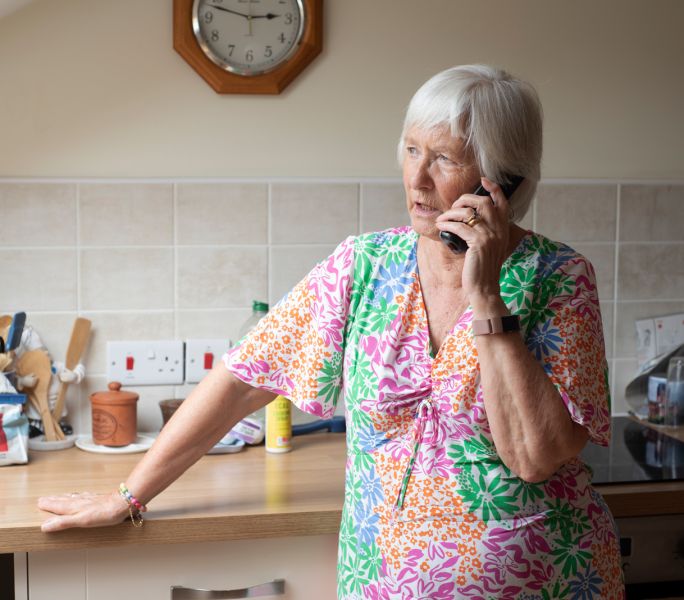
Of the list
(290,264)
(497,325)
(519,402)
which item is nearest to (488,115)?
(497,325)

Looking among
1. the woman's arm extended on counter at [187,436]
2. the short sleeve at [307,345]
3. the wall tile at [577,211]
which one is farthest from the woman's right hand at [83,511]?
the wall tile at [577,211]

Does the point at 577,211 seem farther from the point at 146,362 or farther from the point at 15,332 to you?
the point at 15,332

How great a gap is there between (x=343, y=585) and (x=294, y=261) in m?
0.87

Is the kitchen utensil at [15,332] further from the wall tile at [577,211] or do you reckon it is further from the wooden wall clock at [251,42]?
the wall tile at [577,211]

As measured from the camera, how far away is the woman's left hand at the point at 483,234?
49.1 inches

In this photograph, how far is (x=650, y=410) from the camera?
85.4 inches

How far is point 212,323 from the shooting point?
207 cm

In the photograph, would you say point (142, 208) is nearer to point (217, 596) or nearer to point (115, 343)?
point (115, 343)

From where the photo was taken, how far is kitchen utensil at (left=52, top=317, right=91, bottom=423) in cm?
196

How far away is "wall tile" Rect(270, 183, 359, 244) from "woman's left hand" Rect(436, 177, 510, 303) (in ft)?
2.70

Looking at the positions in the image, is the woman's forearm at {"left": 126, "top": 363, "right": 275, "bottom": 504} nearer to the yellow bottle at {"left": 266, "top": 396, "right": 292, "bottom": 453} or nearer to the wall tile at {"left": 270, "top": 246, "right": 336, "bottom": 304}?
the yellow bottle at {"left": 266, "top": 396, "right": 292, "bottom": 453}

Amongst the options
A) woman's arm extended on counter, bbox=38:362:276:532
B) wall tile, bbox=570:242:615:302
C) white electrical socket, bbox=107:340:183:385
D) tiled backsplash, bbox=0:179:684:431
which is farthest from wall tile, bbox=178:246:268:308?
wall tile, bbox=570:242:615:302

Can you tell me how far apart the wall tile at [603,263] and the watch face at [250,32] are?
2.74 feet

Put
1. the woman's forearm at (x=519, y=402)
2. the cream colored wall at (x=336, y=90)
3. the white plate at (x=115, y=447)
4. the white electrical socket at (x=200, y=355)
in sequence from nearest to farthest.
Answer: the woman's forearm at (x=519, y=402) → the white plate at (x=115, y=447) → the cream colored wall at (x=336, y=90) → the white electrical socket at (x=200, y=355)
